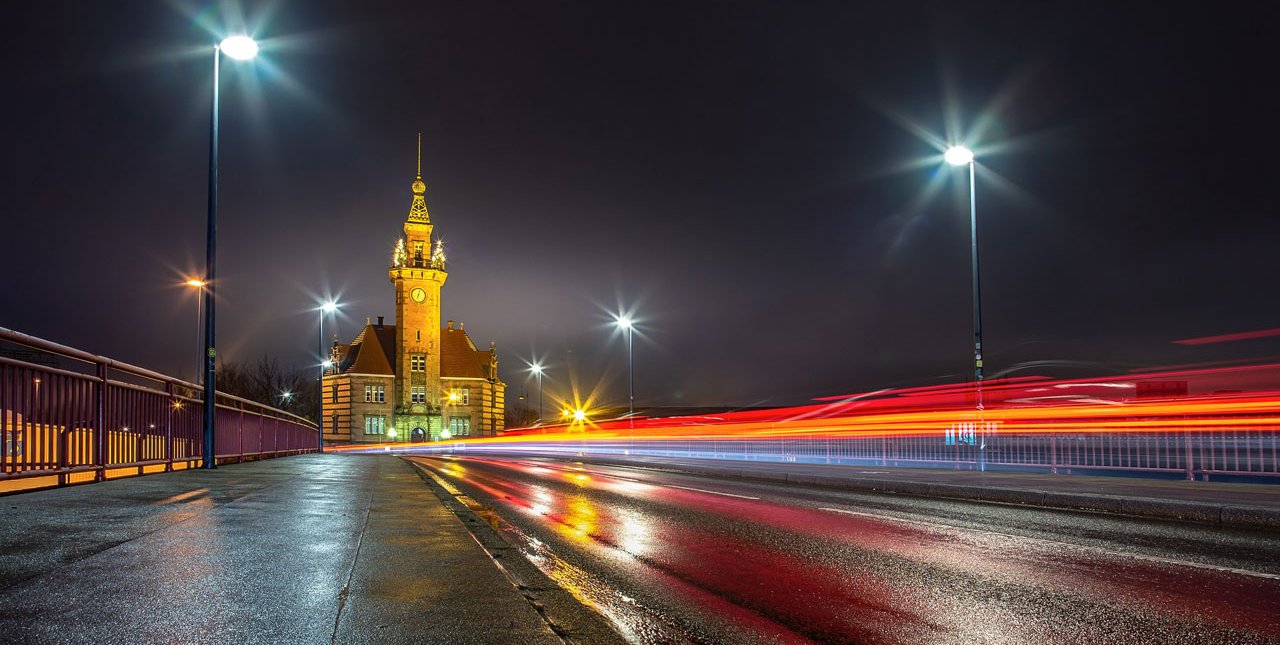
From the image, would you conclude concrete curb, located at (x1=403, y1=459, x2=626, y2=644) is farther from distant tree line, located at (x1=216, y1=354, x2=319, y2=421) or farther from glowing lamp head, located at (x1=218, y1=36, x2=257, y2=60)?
distant tree line, located at (x1=216, y1=354, x2=319, y2=421)

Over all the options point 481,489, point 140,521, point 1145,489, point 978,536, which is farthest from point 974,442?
point 140,521

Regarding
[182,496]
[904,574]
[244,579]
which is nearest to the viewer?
[244,579]

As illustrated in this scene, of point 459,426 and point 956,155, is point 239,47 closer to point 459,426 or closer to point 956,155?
point 956,155

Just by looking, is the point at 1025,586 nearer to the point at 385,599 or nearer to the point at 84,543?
the point at 385,599

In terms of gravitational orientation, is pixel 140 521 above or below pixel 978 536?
above

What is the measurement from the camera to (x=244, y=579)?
15.4 feet

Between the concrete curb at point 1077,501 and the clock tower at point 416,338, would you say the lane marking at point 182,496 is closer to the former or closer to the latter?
the concrete curb at point 1077,501

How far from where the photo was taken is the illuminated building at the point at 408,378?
101 metres

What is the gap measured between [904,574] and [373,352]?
343ft

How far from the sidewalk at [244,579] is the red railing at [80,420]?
3.36ft

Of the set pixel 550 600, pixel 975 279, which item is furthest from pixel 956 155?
pixel 550 600

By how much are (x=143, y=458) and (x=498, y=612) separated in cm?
1115

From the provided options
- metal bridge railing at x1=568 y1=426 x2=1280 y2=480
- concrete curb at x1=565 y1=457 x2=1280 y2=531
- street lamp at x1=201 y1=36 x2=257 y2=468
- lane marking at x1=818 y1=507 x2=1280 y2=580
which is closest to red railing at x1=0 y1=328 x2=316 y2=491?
street lamp at x1=201 y1=36 x2=257 y2=468

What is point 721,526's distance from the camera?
942cm
